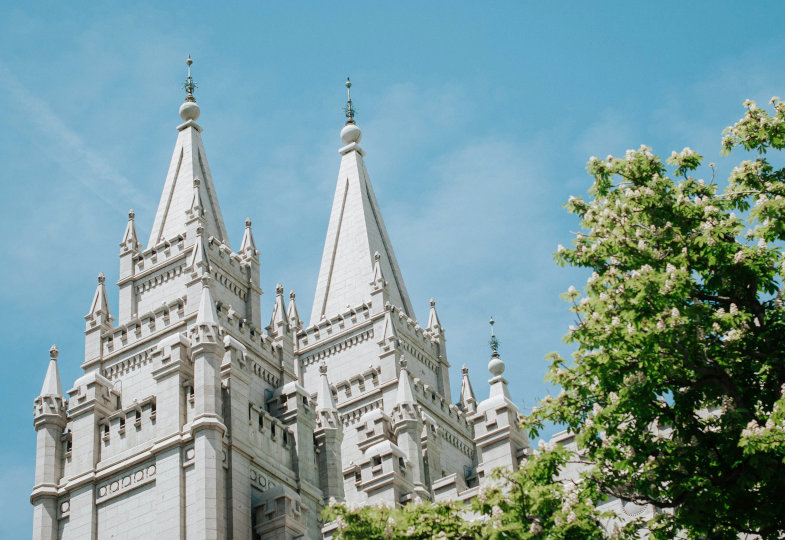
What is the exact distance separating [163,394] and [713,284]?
19730 millimetres

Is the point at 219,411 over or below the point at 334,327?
below

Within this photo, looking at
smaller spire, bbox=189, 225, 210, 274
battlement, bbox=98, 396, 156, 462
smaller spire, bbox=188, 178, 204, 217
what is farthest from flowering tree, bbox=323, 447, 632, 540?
smaller spire, bbox=188, 178, 204, 217

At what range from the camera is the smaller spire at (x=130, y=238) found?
5050 cm

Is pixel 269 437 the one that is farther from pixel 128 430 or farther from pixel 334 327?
pixel 334 327

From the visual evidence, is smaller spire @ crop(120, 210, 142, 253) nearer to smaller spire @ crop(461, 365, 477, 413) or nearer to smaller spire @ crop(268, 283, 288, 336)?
smaller spire @ crop(268, 283, 288, 336)

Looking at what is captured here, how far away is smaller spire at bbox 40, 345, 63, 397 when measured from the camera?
42344 mm

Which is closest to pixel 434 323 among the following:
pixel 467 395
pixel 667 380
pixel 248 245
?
pixel 467 395

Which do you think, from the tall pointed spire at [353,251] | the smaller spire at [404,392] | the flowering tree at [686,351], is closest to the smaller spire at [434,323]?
the tall pointed spire at [353,251]

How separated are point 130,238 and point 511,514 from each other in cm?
3051

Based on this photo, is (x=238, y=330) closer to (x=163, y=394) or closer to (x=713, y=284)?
(x=163, y=394)

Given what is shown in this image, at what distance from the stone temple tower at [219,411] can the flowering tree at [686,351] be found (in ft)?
41.8

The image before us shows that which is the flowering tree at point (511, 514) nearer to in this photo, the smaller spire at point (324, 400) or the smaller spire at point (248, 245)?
the smaller spire at point (324, 400)

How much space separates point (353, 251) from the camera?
63.7 metres

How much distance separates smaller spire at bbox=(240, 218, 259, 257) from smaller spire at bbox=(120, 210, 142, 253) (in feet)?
13.1
